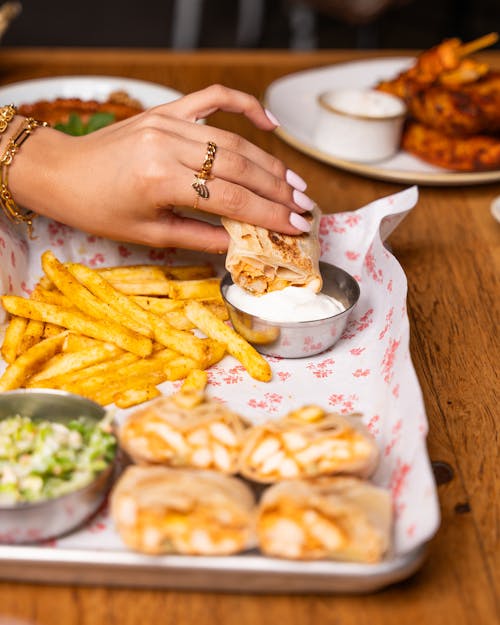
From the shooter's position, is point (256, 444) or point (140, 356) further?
point (140, 356)

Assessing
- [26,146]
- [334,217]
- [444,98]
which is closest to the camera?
[26,146]

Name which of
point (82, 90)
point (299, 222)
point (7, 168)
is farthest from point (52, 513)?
point (82, 90)

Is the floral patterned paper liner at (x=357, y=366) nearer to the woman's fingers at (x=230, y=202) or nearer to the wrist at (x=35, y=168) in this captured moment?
the wrist at (x=35, y=168)

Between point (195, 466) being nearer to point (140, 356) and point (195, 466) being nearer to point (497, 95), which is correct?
point (140, 356)

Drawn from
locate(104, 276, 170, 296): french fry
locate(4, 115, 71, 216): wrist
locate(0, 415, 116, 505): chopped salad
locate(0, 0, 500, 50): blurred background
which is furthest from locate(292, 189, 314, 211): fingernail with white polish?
locate(0, 0, 500, 50): blurred background

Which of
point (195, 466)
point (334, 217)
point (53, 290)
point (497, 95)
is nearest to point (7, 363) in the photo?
point (53, 290)
